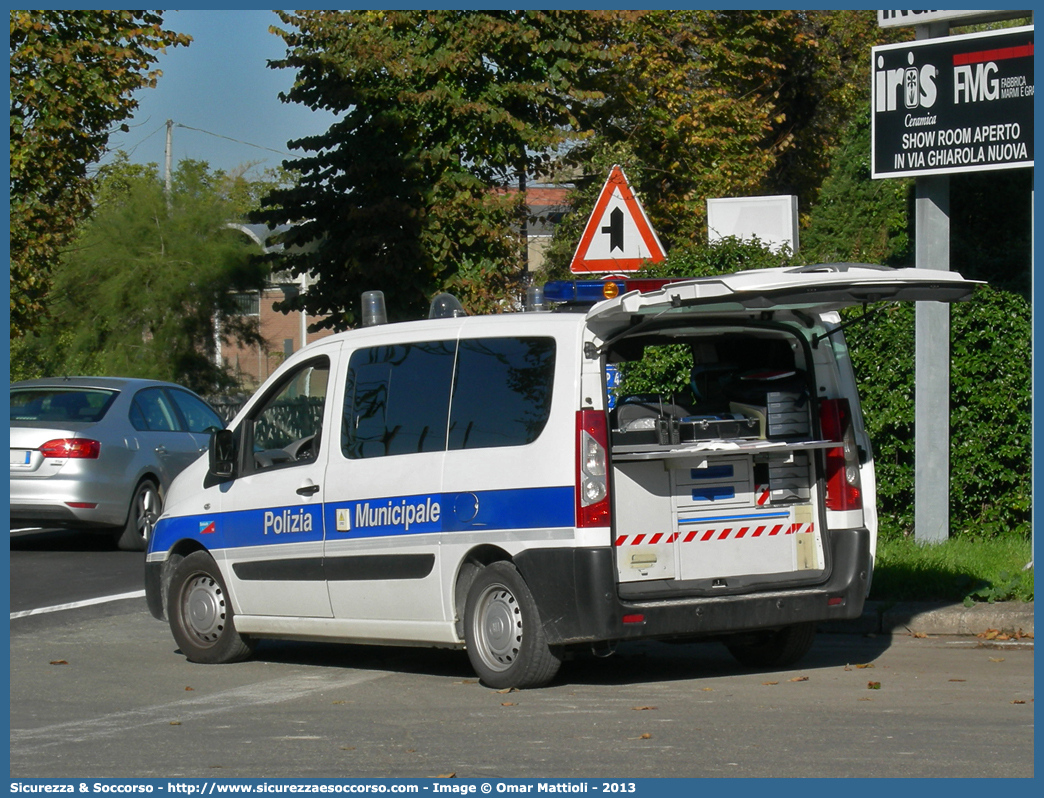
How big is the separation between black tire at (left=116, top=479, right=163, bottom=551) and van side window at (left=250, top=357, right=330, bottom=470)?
19.5 feet

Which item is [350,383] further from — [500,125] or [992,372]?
[500,125]

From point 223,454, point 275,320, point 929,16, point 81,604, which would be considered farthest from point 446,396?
point 275,320

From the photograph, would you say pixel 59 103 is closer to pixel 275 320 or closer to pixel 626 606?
pixel 626 606

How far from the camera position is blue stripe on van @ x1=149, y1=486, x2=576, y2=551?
720 cm

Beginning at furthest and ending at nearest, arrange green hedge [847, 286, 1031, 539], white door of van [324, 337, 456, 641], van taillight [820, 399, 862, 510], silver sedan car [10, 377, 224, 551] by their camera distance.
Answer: silver sedan car [10, 377, 224, 551] → green hedge [847, 286, 1031, 539] → van taillight [820, 399, 862, 510] → white door of van [324, 337, 456, 641]

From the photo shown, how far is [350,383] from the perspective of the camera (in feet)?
→ 26.9

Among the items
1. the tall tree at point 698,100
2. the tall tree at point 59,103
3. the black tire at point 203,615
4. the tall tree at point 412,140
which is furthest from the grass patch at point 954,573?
the tall tree at point 698,100

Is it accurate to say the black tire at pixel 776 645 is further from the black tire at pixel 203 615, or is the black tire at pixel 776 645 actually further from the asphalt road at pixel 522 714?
the black tire at pixel 203 615

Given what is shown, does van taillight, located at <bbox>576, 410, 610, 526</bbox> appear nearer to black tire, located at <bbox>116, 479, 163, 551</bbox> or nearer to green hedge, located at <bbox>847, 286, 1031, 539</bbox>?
green hedge, located at <bbox>847, 286, 1031, 539</bbox>

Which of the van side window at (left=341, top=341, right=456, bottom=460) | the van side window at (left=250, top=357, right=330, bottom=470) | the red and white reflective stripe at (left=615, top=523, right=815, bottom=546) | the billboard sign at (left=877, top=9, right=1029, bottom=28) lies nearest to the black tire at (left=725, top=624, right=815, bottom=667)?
the red and white reflective stripe at (left=615, top=523, right=815, bottom=546)

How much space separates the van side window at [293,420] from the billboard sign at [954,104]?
480 centimetres

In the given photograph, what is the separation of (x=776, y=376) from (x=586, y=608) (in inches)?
71.3

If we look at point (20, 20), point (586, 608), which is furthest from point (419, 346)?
point (20, 20)

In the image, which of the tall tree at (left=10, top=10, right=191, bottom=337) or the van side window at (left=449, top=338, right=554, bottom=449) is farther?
the tall tree at (left=10, top=10, right=191, bottom=337)
